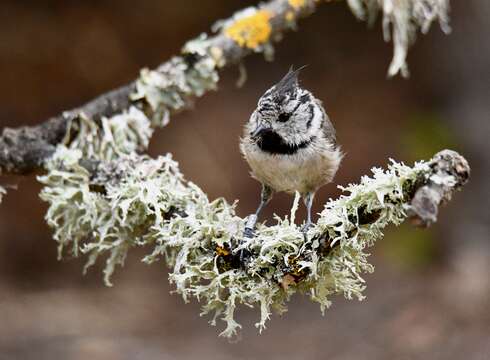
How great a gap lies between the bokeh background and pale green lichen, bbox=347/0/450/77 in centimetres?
184

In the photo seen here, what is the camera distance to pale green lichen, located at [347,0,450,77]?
381 cm

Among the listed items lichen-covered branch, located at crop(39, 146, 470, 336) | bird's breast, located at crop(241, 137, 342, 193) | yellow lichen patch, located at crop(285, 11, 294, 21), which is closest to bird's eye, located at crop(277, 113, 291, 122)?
bird's breast, located at crop(241, 137, 342, 193)

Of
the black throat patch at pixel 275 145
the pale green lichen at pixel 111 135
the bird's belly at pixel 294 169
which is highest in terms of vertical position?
the pale green lichen at pixel 111 135

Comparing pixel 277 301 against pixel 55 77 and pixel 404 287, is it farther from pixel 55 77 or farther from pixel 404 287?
pixel 55 77

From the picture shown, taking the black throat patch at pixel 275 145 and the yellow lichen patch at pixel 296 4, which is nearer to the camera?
the black throat patch at pixel 275 145

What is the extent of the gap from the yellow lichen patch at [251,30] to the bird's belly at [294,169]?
36.3 inches

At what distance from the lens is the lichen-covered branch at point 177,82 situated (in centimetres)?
338

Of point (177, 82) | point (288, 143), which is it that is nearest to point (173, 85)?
point (177, 82)

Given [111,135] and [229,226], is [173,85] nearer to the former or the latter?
[111,135]

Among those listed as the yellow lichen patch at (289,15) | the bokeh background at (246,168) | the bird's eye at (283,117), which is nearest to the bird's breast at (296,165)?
the bird's eye at (283,117)

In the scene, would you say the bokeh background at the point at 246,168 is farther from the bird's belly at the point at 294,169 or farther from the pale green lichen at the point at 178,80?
the bird's belly at the point at 294,169

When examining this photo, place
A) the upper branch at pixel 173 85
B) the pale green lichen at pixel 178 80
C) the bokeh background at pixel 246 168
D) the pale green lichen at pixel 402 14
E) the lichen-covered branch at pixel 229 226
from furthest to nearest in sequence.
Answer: the bokeh background at pixel 246 168
the pale green lichen at pixel 402 14
the pale green lichen at pixel 178 80
the upper branch at pixel 173 85
the lichen-covered branch at pixel 229 226

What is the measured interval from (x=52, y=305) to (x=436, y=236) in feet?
9.98

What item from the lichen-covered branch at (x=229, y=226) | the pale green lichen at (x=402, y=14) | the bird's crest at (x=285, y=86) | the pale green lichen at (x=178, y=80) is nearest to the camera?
the lichen-covered branch at (x=229, y=226)
